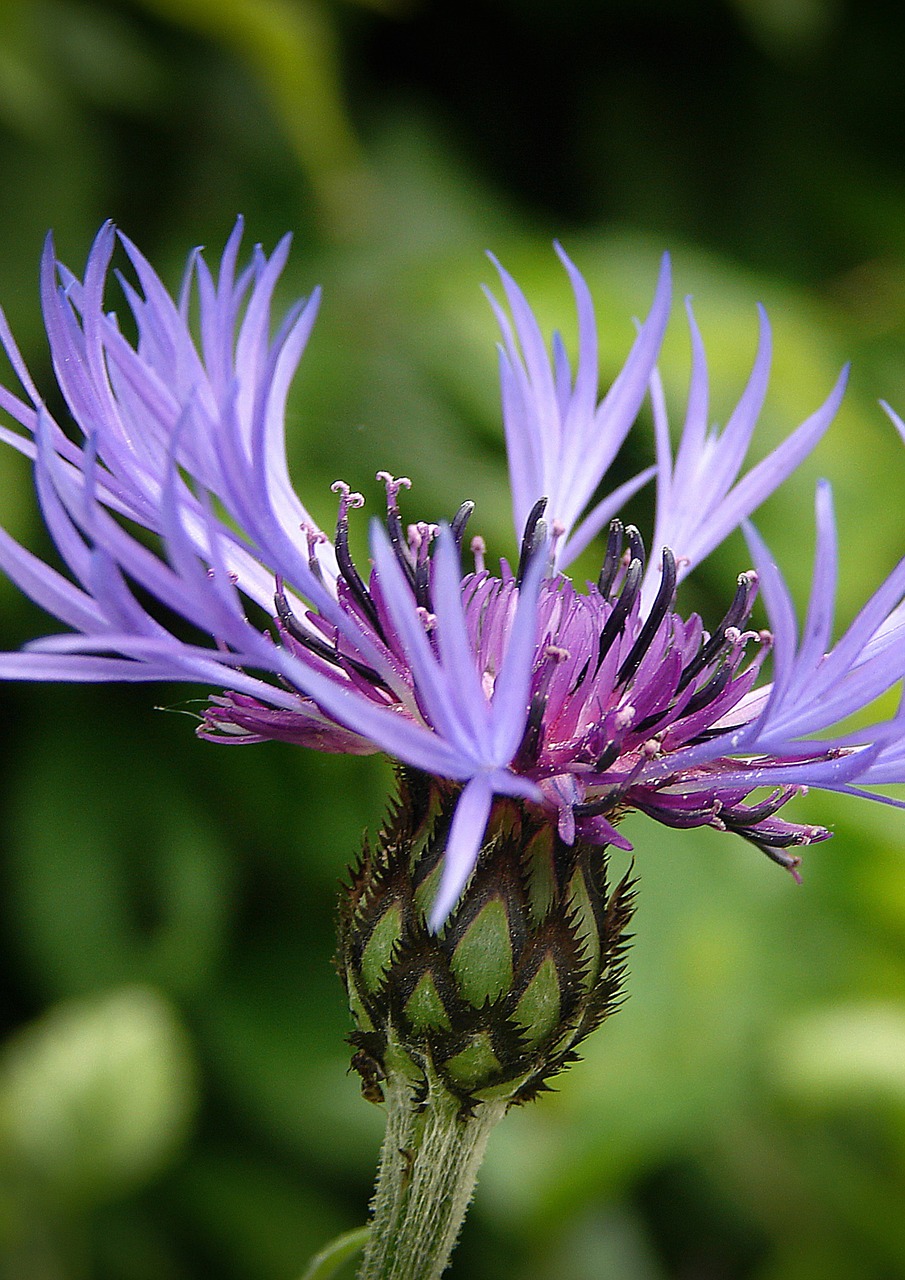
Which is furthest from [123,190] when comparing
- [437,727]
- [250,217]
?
[437,727]

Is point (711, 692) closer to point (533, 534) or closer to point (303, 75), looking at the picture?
point (533, 534)

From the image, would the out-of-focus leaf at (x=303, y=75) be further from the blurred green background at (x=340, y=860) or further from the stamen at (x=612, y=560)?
the stamen at (x=612, y=560)

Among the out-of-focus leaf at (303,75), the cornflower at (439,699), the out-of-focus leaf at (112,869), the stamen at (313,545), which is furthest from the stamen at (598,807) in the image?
the out-of-focus leaf at (303,75)

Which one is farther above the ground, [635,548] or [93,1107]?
[635,548]

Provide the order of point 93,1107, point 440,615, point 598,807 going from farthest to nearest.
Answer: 1. point 93,1107
2. point 598,807
3. point 440,615

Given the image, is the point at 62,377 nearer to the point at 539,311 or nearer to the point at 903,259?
the point at 539,311

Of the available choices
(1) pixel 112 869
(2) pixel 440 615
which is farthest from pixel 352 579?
(1) pixel 112 869

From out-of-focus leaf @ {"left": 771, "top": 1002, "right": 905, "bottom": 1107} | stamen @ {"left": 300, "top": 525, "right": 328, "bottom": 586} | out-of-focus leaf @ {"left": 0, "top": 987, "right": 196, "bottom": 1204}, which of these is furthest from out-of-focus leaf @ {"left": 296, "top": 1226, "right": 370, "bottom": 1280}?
out-of-focus leaf @ {"left": 771, "top": 1002, "right": 905, "bottom": 1107}
